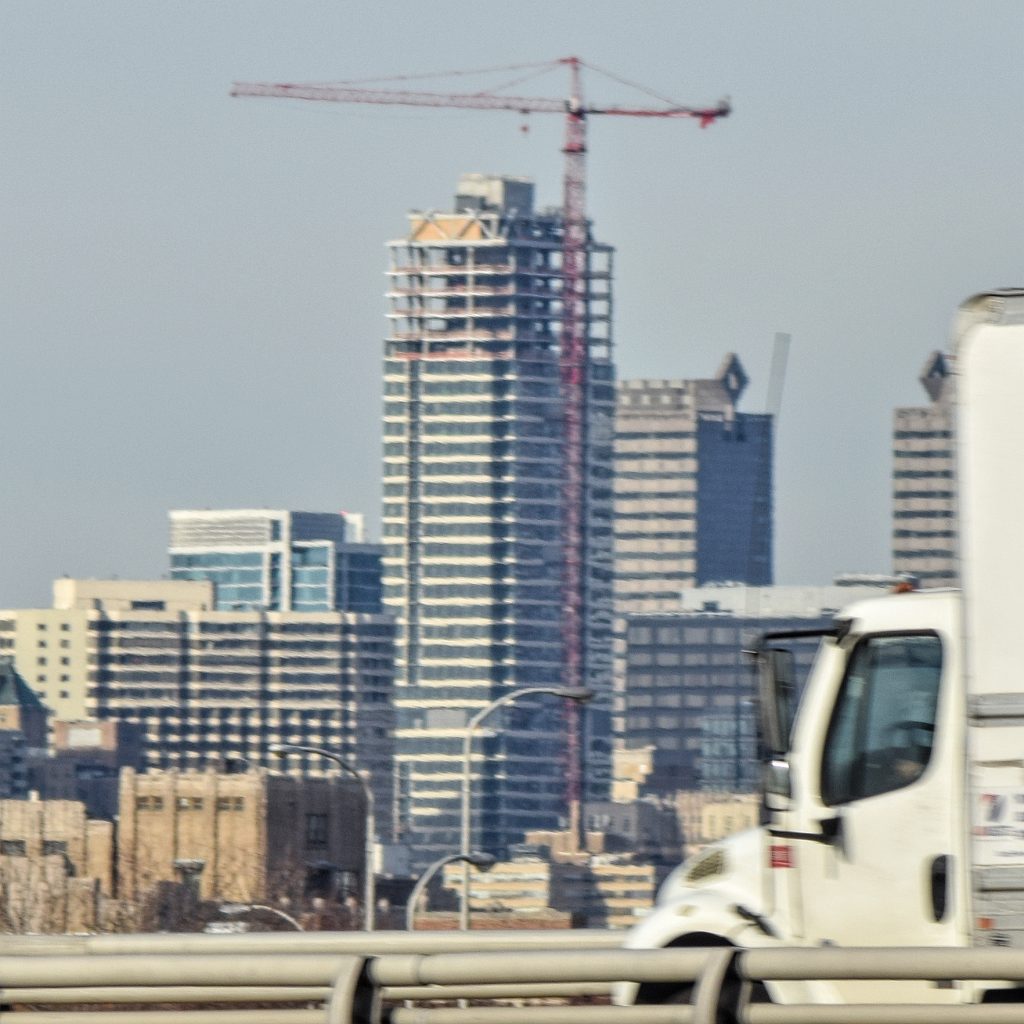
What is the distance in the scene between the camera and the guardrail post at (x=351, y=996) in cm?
995

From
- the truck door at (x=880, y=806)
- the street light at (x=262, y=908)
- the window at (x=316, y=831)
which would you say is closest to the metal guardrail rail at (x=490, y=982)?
the truck door at (x=880, y=806)

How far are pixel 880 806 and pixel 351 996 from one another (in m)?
3.06

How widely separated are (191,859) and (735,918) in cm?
13324

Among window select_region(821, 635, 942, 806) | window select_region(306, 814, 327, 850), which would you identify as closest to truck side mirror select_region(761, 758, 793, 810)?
window select_region(821, 635, 942, 806)

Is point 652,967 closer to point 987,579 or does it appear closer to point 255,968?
Answer: point 255,968

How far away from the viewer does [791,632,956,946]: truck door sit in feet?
39.1

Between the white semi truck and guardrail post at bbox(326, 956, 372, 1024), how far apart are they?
1634mm

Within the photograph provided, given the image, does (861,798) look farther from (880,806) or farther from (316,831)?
(316,831)

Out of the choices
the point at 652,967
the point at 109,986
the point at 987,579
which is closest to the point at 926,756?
the point at 987,579

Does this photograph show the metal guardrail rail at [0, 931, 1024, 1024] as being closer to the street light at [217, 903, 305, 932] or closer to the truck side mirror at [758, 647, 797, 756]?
the truck side mirror at [758, 647, 797, 756]

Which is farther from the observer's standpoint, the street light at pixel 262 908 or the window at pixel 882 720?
the street light at pixel 262 908

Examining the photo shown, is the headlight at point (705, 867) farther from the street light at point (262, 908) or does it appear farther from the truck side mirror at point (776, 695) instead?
the street light at point (262, 908)

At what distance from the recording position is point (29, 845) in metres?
136

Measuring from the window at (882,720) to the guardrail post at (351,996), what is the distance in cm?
297
